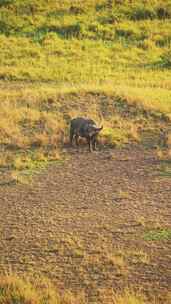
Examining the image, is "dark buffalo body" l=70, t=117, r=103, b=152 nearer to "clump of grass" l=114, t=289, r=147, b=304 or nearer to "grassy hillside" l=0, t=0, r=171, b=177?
"grassy hillside" l=0, t=0, r=171, b=177

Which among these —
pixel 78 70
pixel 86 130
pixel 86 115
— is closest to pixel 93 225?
pixel 86 130

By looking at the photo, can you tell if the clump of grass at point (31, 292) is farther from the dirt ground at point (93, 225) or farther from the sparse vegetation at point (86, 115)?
the dirt ground at point (93, 225)

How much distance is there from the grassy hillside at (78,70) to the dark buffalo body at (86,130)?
542 millimetres

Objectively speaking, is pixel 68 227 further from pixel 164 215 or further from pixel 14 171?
pixel 14 171

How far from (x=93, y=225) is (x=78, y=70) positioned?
14943mm

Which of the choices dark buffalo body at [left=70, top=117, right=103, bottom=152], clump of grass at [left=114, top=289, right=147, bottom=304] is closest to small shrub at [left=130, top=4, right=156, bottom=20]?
dark buffalo body at [left=70, top=117, right=103, bottom=152]

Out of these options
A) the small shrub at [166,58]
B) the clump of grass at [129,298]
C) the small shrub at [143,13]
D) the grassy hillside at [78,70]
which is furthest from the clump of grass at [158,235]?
the small shrub at [143,13]

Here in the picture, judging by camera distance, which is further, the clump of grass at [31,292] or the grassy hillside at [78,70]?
the grassy hillside at [78,70]

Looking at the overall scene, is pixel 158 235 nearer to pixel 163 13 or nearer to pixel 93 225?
pixel 93 225

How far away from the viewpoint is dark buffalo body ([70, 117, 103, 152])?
49.9ft

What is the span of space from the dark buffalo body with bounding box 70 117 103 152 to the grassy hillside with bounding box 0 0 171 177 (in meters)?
0.54

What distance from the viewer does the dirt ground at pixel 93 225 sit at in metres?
9.22

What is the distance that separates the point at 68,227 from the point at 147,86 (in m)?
12.6

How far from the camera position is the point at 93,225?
11.0 metres
